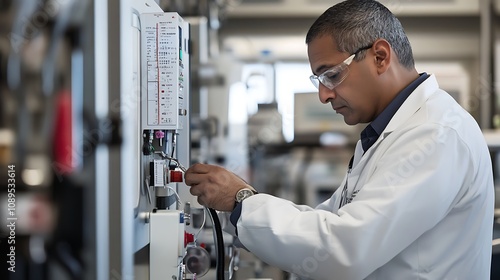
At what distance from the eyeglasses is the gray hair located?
18mm

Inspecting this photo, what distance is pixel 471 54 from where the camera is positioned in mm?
4645

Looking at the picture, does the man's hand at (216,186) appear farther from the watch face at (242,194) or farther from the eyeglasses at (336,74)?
the eyeglasses at (336,74)

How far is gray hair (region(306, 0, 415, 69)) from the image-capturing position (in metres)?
1.37

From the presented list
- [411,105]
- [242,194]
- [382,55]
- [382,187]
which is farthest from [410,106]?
[242,194]

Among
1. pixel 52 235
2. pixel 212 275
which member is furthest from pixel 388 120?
pixel 52 235

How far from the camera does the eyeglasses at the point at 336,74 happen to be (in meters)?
1.37

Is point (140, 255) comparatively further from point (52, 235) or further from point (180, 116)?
point (52, 235)

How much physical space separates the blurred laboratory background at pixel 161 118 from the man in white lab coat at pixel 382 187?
213 mm

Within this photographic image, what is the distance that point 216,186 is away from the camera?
1384 mm

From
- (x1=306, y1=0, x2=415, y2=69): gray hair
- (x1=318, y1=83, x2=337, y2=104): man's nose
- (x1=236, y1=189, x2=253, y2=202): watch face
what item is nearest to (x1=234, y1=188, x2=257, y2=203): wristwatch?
(x1=236, y1=189, x2=253, y2=202): watch face

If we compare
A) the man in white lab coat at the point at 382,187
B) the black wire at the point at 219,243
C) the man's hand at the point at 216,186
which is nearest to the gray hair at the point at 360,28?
the man in white lab coat at the point at 382,187

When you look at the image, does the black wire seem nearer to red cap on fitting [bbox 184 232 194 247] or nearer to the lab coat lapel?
red cap on fitting [bbox 184 232 194 247]

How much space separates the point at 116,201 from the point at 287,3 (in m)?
3.43

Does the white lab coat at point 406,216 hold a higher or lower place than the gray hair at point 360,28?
lower
